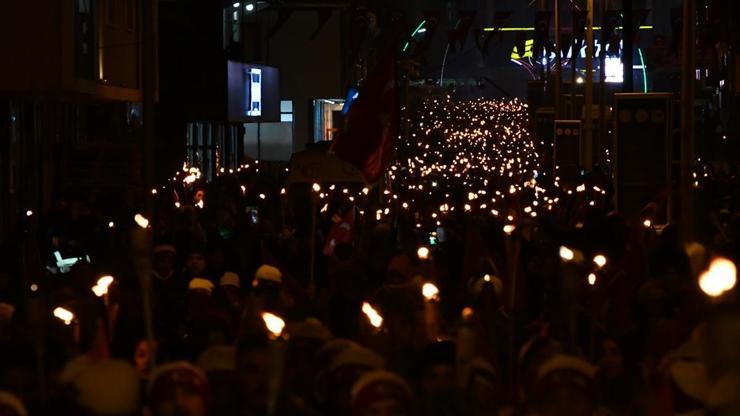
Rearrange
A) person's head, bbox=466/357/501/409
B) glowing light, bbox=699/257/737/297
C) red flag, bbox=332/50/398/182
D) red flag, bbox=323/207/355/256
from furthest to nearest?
red flag, bbox=323/207/355/256 → red flag, bbox=332/50/398/182 → person's head, bbox=466/357/501/409 → glowing light, bbox=699/257/737/297

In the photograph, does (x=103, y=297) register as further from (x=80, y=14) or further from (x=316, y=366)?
(x=80, y=14)

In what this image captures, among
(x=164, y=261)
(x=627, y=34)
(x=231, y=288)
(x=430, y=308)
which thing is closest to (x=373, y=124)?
(x=164, y=261)

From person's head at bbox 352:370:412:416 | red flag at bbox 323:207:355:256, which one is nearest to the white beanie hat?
person's head at bbox 352:370:412:416

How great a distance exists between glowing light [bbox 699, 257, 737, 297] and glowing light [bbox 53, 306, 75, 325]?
5.01 metres

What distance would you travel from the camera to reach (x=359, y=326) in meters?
12.0

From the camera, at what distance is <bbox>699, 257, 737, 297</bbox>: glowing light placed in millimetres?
7305

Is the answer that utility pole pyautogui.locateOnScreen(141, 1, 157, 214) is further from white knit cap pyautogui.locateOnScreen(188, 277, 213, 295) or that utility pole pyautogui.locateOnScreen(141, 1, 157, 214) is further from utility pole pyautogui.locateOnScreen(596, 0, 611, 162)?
utility pole pyautogui.locateOnScreen(596, 0, 611, 162)

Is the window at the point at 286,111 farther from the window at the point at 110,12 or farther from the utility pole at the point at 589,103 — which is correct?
the window at the point at 110,12

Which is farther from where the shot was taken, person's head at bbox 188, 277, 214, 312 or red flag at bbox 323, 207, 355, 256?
red flag at bbox 323, 207, 355, 256

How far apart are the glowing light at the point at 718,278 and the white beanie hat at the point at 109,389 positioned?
2.42 m

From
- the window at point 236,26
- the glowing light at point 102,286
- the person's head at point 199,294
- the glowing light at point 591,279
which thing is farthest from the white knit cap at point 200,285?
the window at point 236,26

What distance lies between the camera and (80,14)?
2370 cm

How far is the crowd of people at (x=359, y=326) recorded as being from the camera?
754 cm

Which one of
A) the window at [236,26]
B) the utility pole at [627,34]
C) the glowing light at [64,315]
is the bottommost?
the glowing light at [64,315]
